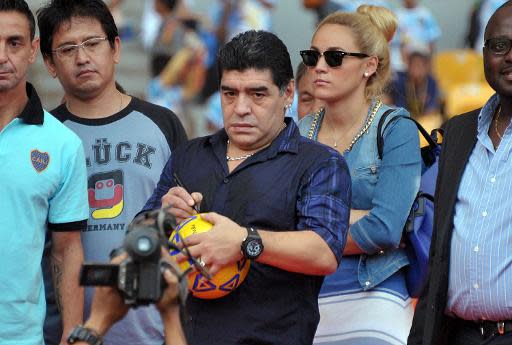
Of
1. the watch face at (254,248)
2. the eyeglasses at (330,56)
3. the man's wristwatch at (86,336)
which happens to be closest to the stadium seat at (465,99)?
the eyeglasses at (330,56)

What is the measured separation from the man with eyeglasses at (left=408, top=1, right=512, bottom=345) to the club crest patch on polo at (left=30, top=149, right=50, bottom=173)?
1738mm

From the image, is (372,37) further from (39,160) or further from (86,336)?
(86,336)

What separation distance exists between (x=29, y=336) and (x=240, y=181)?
1.12 meters

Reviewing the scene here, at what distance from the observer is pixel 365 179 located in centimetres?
540

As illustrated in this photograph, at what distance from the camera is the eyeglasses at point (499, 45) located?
483cm

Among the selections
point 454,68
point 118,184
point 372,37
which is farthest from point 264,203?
point 454,68

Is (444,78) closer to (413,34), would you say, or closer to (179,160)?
(413,34)

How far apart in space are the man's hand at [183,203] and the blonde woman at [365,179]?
112cm

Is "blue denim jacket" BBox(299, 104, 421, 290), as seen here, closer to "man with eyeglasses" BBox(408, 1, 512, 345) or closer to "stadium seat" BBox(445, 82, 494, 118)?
"man with eyeglasses" BBox(408, 1, 512, 345)

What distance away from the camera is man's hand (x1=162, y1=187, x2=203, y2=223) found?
174 inches

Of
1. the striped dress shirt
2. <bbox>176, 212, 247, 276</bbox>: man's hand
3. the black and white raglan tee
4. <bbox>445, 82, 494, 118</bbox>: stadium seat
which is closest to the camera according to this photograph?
<bbox>176, 212, 247, 276</bbox>: man's hand

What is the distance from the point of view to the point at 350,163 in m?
5.45

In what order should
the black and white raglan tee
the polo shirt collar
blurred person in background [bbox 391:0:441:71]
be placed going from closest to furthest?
the polo shirt collar < the black and white raglan tee < blurred person in background [bbox 391:0:441:71]

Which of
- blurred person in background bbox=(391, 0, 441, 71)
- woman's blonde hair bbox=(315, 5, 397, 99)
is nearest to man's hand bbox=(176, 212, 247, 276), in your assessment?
woman's blonde hair bbox=(315, 5, 397, 99)
